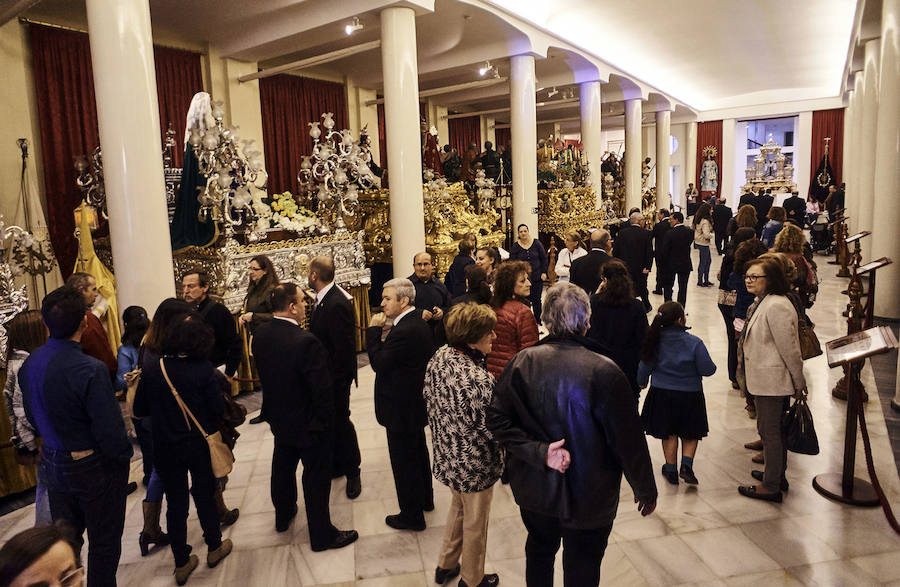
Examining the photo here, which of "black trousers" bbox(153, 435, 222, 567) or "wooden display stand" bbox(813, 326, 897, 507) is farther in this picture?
"wooden display stand" bbox(813, 326, 897, 507)

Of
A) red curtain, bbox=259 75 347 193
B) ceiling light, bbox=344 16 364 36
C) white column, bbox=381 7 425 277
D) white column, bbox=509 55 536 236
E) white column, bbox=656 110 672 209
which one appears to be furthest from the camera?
white column, bbox=656 110 672 209

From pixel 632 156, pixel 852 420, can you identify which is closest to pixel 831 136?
pixel 632 156

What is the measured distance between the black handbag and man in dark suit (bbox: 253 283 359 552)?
8.68 ft

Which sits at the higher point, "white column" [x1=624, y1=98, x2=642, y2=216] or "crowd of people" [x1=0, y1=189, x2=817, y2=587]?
"white column" [x1=624, y1=98, x2=642, y2=216]

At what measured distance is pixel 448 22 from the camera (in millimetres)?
9883

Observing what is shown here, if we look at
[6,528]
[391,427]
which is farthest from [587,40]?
[6,528]

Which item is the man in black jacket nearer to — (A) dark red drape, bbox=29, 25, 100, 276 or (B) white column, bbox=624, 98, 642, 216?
(A) dark red drape, bbox=29, 25, 100, 276

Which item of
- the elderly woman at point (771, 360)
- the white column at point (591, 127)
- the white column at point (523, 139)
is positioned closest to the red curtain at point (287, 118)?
the white column at point (523, 139)

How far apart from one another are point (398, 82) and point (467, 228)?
8.99ft

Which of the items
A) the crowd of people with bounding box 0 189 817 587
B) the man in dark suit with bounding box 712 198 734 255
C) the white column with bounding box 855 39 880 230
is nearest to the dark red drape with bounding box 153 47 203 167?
the crowd of people with bounding box 0 189 817 587

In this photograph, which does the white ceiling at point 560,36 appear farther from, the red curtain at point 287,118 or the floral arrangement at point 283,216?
the floral arrangement at point 283,216

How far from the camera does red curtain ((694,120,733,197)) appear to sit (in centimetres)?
2428

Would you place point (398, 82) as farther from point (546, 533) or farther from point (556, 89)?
point (556, 89)

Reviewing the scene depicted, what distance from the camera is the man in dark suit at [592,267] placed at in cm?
605
